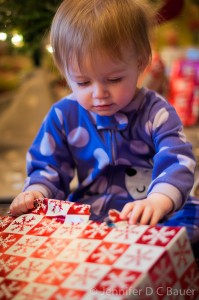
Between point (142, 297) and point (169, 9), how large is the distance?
0.95 metres

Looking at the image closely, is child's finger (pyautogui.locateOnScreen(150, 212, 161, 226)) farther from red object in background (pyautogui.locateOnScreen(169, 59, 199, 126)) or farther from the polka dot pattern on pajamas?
red object in background (pyautogui.locateOnScreen(169, 59, 199, 126))

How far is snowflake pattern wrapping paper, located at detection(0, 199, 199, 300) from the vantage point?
0.49 m

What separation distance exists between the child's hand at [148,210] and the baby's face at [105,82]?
0.58 feet

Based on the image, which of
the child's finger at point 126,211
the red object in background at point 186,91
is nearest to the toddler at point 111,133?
the child's finger at point 126,211

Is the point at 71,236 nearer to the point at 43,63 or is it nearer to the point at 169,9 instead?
the point at 169,9

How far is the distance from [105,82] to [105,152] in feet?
0.50

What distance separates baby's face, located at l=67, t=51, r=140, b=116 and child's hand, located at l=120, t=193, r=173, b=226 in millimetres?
176

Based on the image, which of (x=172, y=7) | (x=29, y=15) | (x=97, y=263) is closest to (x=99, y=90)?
(x=97, y=263)

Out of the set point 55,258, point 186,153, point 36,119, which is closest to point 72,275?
point 55,258

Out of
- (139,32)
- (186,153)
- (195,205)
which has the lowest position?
(195,205)

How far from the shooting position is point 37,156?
866mm

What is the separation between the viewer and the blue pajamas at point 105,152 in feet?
2.63

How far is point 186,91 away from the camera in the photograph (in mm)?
1758

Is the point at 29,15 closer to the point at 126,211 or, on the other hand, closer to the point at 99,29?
the point at 99,29
